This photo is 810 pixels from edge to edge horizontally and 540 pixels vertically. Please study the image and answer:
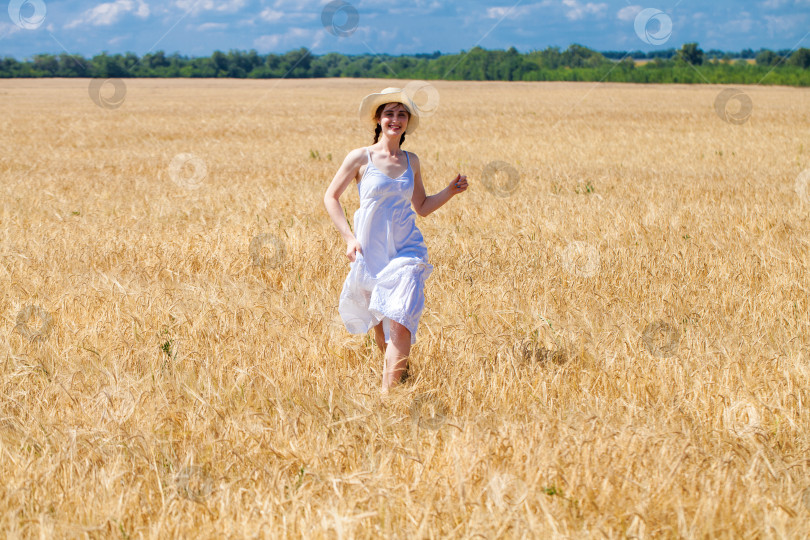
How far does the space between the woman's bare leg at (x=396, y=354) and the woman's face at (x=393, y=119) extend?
98 cm

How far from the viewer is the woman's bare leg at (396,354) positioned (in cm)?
374

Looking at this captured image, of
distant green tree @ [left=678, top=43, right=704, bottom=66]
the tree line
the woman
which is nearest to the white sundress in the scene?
the woman

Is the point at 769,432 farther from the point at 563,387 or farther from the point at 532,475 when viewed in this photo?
the point at 532,475

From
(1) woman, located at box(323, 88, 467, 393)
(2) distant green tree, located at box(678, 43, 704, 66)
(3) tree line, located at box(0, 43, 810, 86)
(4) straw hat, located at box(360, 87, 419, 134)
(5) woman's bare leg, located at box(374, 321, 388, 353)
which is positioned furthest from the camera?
(2) distant green tree, located at box(678, 43, 704, 66)

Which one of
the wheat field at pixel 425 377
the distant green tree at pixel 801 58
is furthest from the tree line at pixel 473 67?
the wheat field at pixel 425 377

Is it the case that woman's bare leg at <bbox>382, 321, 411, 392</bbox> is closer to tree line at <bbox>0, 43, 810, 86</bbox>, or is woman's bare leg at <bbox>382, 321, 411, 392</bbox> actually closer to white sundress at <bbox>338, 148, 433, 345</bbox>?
white sundress at <bbox>338, 148, 433, 345</bbox>

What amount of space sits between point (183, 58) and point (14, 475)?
132m

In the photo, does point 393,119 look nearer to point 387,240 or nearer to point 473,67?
point 387,240

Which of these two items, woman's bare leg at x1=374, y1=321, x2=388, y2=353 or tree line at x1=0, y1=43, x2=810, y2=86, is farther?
tree line at x1=0, y1=43, x2=810, y2=86

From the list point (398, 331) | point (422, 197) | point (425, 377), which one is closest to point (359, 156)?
point (422, 197)

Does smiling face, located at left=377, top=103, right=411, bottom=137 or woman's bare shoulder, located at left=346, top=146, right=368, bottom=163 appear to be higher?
smiling face, located at left=377, top=103, right=411, bottom=137

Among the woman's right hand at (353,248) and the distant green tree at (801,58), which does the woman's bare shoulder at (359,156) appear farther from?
the distant green tree at (801,58)

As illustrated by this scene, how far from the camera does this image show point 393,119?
3881 mm

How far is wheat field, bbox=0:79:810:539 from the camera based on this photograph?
8.75 ft
